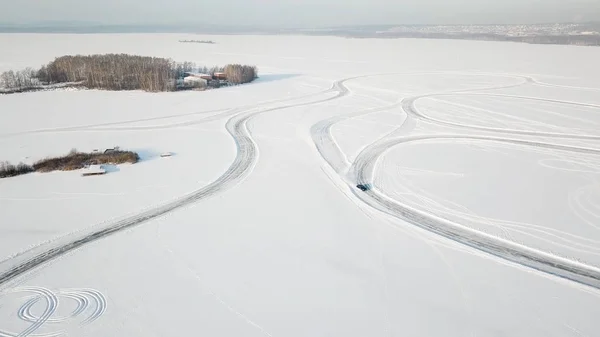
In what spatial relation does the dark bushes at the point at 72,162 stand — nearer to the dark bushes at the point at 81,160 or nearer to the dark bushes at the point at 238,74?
the dark bushes at the point at 81,160

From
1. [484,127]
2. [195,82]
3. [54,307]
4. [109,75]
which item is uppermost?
[109,75]

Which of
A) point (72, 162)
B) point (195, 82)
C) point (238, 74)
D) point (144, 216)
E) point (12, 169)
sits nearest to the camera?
point (144, 216)

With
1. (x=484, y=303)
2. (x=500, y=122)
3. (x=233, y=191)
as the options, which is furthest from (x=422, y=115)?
(x=484, y=303)

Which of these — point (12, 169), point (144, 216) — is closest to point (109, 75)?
point (12, 169)

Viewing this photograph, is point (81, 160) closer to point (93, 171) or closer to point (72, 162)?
point (72, 162)

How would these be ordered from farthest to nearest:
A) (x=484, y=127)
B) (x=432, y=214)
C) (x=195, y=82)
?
(x=195, y=82), (x=484, y=127), (x=432, y=214)

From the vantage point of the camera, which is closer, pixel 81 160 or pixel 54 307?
pixel 54 307

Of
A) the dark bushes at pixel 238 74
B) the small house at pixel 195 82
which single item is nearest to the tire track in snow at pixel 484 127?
the dark bushes at pixel 238 74
